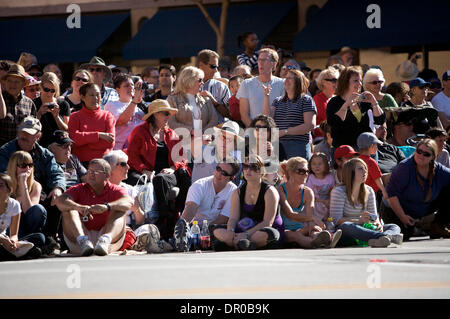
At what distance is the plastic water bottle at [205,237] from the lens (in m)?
12.1

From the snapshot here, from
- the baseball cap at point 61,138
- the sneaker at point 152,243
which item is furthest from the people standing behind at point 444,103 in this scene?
the baseball cap at point 61,138

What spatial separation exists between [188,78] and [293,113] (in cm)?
147

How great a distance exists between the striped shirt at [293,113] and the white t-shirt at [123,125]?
6.52ft

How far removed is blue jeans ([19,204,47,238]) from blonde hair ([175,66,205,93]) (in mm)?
3130

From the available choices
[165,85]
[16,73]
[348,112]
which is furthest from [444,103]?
[16,73]

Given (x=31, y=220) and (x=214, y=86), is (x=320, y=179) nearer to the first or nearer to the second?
(x=214, y=86)

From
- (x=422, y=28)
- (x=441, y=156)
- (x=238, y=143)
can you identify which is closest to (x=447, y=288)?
(x=238, y=143)

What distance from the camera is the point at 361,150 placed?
1355cm

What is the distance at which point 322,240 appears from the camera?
11.8 m

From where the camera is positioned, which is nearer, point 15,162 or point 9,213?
point 9,213

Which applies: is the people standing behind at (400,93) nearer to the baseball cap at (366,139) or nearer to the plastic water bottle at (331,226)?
the baseball cap at (366,139)

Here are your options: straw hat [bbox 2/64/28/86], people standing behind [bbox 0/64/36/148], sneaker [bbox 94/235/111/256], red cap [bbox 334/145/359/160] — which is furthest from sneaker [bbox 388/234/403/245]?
straw hat [bbox 2/64/28/86]

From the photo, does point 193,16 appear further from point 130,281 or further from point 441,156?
point 130,281
